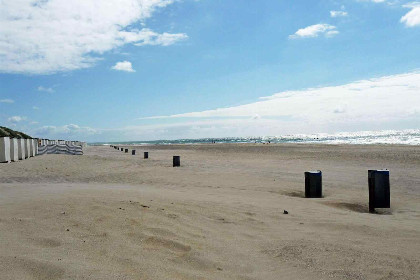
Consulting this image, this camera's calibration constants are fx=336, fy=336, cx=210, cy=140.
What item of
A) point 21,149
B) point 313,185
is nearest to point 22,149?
point 21,149

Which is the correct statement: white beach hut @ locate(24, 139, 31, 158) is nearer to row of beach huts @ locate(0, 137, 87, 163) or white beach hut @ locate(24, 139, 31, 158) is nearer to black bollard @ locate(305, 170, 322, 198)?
row of beach huts @ locate(0, 137, 87, 163)

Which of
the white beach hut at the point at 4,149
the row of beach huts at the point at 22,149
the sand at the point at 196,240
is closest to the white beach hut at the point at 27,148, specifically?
the row of beach huts at the point at 22,149

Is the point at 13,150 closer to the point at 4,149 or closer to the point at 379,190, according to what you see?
the point at 4,149

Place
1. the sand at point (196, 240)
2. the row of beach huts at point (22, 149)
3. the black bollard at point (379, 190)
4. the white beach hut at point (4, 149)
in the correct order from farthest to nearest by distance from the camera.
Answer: the row of beach huts at point (22, 149), the white beach hut at point (4, 149), the black bollard at point (379, 190), the sand at point (196, 240)

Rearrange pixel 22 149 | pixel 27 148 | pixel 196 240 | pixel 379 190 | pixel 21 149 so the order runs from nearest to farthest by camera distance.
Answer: pixel 196 240 < pixel 379 190 < pixel 21 149 < pixel 22 149 < pixel 27 148

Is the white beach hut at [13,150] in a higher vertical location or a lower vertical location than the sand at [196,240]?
higher

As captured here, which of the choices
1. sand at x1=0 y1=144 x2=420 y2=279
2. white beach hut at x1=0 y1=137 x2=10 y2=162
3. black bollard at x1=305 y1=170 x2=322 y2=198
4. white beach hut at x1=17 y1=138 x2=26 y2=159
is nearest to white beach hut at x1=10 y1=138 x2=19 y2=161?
white beach hut at x1=17 y1=138 x2=26 y2=159

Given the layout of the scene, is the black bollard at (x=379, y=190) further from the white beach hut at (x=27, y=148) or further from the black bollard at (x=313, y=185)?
the white beach hut at (x=27, y=148)

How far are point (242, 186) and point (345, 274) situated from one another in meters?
7.54

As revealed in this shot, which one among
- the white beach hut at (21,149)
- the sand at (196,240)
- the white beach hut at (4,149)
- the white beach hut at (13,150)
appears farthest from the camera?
the white beach hut at (21,149)

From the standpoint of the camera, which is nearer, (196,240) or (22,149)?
(196,240)

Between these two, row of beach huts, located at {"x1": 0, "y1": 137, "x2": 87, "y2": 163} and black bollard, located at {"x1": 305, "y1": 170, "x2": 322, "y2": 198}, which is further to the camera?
row of beach huts, located at {"x1": 0, "y1": 137, "x2": 87, "y2": 163}

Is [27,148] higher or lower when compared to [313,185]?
higher

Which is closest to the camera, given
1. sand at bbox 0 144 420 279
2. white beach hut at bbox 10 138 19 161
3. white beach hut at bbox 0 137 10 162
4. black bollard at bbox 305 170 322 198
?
sand at bbox 0 144 420 279
